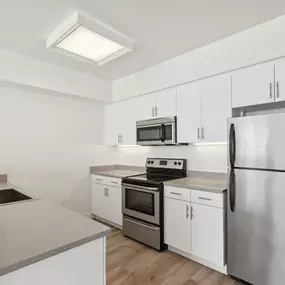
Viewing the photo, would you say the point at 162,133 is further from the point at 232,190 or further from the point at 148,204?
the point at 232,190

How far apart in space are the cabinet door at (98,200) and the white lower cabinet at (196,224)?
1324 mm

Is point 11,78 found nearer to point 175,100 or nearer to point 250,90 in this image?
point 175,100

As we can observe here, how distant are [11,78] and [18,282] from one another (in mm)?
2605

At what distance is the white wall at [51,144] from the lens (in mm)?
3008

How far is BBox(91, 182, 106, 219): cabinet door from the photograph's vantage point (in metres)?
3.61

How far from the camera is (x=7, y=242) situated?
0.89m

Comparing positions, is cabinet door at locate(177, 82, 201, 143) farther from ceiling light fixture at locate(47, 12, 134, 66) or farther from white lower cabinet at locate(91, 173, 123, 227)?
white lower cabinet at locate(91, 173, 123, 227)

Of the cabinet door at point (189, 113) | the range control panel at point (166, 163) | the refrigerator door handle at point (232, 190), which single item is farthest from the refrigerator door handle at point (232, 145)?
the range control panel at point (166, 163)

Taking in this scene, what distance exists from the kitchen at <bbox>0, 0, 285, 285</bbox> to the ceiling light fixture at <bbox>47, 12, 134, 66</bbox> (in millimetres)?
31

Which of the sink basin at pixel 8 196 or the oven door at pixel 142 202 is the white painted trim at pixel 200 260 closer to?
the oven door at pixel 142 202

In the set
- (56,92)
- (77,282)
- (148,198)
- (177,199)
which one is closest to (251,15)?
(177,199)

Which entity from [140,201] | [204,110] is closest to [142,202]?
[140,201]

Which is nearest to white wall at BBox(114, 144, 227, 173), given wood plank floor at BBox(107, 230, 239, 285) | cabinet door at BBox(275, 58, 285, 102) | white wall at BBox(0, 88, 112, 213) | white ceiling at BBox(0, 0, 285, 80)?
white wall at BBox(0, 88, 112, 213)

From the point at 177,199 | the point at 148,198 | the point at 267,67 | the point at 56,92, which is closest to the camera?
the point at 267,67
